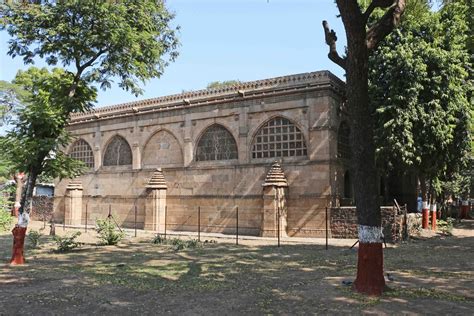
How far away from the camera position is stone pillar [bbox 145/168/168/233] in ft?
79.8

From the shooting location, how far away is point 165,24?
16.9 metres

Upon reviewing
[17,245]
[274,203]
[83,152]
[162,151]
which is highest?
[83,152]

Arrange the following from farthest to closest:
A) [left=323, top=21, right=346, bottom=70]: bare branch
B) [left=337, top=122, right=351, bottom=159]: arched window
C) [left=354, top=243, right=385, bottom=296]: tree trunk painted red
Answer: [left=337, top=122, right=351, bottom=159]: arched window < [left=323, top=21, right=346, bottom=70]: bare branch < [left=354, top=243, right=385, bottom=296]: tree trunk painted red

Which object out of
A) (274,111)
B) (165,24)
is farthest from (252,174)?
(165,24)

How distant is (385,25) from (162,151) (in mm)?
18715

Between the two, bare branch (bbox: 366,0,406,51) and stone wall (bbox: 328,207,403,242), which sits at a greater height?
bare branch (bbox: 366,0,406,51)

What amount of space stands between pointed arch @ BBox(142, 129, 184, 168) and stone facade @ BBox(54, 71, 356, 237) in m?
0.06

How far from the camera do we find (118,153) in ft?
91.7

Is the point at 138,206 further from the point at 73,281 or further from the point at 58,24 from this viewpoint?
the point at 73,281

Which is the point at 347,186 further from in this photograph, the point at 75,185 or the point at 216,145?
the point at 75,185

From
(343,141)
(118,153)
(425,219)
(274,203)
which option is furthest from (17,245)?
(425,219)

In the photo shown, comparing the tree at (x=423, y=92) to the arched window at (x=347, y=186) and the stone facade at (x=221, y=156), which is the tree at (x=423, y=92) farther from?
the arched window at (x=347, y=186)

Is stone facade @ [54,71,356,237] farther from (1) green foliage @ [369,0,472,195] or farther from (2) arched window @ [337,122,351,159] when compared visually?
(1) green foliage @ [369,0,472,195]

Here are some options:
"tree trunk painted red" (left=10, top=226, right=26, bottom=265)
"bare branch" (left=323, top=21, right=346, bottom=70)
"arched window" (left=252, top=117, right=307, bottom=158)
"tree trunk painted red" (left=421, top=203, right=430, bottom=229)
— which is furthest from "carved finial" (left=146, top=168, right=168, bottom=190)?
"bare branch" (left=323, top=21, right=346, bottom=70)
